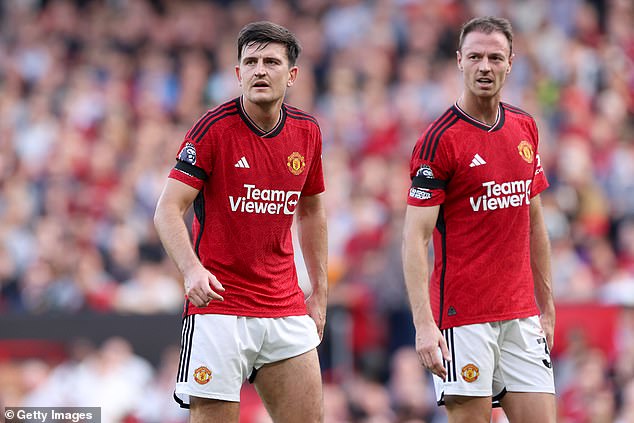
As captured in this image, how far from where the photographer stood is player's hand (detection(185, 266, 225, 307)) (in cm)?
591

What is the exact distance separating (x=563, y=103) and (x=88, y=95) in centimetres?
668

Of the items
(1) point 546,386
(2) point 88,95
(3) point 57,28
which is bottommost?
(1) point 546,386

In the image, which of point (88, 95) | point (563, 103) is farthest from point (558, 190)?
point (88, 95)

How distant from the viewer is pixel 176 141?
617 inches

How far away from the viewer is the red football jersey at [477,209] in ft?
21.3

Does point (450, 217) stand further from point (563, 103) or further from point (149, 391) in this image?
point (563, 103)

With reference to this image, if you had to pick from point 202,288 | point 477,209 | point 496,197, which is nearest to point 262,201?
point 202,288

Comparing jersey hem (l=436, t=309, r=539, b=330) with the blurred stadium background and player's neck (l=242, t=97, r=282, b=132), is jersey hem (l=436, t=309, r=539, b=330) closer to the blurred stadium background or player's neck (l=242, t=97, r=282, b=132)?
player's neck (l=242, t=97, r=282, b=132)

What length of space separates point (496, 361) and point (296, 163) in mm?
1535

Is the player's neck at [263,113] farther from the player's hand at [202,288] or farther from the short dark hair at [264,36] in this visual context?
the player's hand at [202,288]

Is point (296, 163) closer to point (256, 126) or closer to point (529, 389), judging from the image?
point (256, 126)

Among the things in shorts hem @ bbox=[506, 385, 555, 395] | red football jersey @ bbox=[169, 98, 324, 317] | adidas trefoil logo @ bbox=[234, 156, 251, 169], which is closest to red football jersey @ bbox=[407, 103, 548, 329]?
shorts hem @ bbox=[506, 385, 555, 395]

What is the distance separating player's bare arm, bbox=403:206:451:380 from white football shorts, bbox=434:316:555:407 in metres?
0.10

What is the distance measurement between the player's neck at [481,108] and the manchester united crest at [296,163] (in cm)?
94
